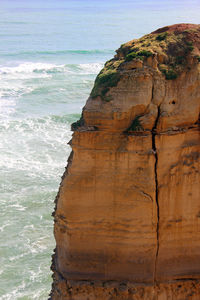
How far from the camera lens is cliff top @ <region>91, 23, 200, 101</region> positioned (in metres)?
9.14

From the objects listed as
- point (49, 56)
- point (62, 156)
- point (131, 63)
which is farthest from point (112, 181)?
point (49, 56)

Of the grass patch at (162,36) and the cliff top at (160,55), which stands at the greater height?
the grass patch at (162,36)

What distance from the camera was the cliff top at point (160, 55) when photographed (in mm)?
9141

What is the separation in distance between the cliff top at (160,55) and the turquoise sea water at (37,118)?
924 cm

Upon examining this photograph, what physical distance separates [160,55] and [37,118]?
3159cm

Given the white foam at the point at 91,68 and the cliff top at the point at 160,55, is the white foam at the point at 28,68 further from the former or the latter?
the cliff top at the point at 160,55

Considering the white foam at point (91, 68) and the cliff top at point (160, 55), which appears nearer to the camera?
the cliff top at point (160, 55)

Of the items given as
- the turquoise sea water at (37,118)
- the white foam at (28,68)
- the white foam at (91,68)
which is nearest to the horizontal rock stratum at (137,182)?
the turquoise sea water at (37,118)

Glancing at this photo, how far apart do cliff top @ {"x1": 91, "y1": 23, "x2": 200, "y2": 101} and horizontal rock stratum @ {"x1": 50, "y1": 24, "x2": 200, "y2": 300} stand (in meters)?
0.02

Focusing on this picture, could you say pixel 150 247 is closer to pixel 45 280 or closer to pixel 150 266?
pixel 150 266

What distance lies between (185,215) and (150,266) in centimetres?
112

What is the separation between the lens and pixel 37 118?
132 ft

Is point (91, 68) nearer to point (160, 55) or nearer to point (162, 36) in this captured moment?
point (162, 36)

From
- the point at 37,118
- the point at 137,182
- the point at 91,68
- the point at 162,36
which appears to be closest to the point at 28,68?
the point at 91,68
